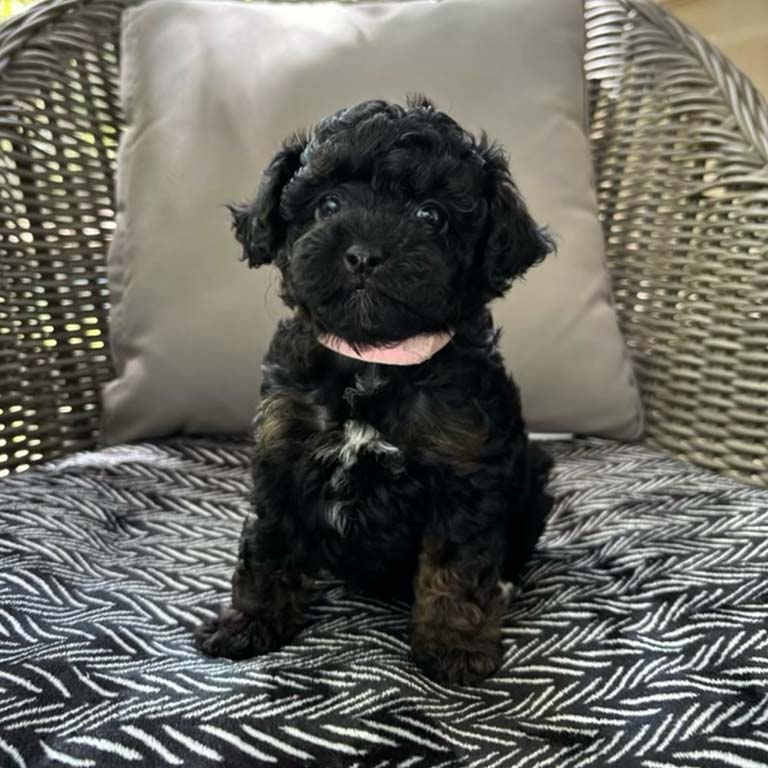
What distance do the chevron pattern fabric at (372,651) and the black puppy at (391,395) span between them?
11 cm

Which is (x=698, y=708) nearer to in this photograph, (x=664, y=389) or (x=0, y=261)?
(x=664, y=389)

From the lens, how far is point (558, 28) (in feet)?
9.15

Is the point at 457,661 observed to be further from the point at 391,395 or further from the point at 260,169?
the point at 260,169

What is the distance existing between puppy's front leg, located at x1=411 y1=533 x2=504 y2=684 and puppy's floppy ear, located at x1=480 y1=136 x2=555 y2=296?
1.66ft

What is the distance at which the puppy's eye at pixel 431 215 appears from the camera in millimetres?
1667

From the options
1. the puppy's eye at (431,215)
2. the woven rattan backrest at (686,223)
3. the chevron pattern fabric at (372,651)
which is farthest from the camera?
the woven rattan backrest at (686,223)

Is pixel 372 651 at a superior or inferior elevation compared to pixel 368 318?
inferior

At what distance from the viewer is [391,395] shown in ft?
5.58

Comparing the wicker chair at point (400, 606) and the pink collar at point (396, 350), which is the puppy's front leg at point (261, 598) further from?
the pink collar at point (396, 350)

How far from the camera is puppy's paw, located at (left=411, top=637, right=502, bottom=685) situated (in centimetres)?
161

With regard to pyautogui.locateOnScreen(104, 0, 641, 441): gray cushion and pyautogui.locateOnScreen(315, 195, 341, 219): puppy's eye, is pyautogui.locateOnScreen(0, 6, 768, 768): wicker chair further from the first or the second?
pyautogui.locateOnScreen(315, 195, 341, 219): puppy's eye

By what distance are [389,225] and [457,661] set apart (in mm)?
781

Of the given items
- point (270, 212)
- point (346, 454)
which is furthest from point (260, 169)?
point (346, 454)

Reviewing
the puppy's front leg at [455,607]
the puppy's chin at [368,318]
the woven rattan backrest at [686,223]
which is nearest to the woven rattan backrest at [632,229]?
the woven rattan backrest at [686,223]
